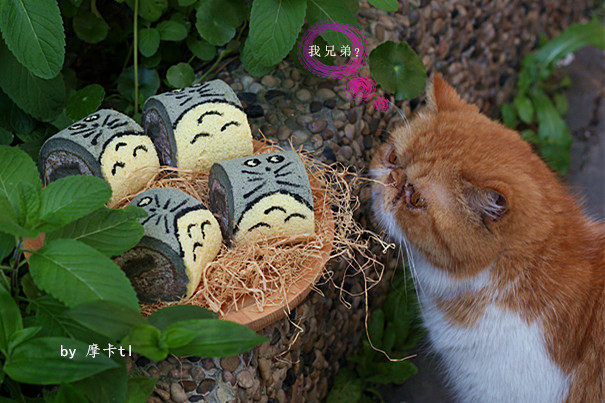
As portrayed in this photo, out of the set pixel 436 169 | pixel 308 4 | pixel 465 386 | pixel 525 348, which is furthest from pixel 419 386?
pixel 308 4

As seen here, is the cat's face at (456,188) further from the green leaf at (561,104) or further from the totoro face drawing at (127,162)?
the green leaf at (561,104)

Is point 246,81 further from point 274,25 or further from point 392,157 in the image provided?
point 392,157

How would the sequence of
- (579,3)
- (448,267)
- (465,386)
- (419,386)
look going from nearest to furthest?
(448,267), (465,386), (419,386), (579,3)

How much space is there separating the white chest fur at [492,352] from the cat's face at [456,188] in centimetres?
9

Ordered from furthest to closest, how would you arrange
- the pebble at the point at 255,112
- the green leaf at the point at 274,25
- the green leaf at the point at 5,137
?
the pebble at the point at 255,112 → the green leaf at the point at 5,137 → the green leaf at the point at 274,25

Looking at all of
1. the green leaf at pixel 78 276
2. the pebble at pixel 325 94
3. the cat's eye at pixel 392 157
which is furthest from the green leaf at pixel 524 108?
the green leaf at pixel 78 276

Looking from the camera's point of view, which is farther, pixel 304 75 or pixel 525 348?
pixel 304 75

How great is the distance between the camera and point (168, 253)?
1.13 meters

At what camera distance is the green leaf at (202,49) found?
175 cm

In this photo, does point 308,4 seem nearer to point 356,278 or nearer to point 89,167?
point 89,167

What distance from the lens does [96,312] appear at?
34.2 inches

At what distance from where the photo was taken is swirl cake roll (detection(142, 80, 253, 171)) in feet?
4.38

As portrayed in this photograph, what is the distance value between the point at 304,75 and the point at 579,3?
2285 millimetres

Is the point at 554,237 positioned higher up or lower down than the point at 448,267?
higher up
